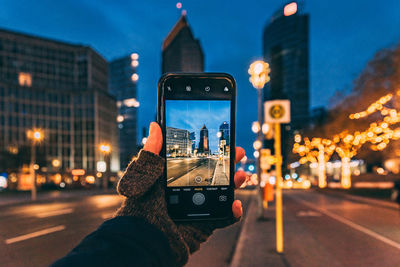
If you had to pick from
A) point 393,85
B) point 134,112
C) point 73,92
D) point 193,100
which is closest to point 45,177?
point 73,92

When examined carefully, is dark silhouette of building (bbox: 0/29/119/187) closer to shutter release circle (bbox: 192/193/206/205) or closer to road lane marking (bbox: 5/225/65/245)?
road lane marking (bbox: 5/225/65/245)

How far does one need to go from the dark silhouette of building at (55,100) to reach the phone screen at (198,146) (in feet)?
215

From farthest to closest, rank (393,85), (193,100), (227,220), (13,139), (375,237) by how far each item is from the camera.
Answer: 1. (13,139)
2. (393,85)
3. (375,237)
4. (193,100)
5. (227,220)

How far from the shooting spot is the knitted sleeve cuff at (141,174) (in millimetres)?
1544

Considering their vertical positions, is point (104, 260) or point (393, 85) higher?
point (393, 85)

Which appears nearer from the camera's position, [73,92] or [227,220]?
[227,220]

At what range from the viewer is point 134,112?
11481cm

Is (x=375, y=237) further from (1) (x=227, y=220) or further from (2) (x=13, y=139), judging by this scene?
(2) (x=13, y=139)

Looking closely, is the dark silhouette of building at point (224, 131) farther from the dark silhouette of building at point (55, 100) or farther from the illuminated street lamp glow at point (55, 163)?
the illuminated street lamp glow at point (55, 163)

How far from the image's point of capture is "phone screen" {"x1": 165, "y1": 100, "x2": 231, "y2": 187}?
6.31 feet

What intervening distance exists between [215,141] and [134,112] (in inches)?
4573

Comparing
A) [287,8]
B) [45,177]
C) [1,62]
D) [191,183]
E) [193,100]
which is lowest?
[45,177]

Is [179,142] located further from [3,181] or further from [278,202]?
[3,181]

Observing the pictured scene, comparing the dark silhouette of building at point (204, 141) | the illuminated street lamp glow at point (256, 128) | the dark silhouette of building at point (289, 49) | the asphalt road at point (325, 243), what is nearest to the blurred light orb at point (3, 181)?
the dark silhouette of building at point (289, 49)
